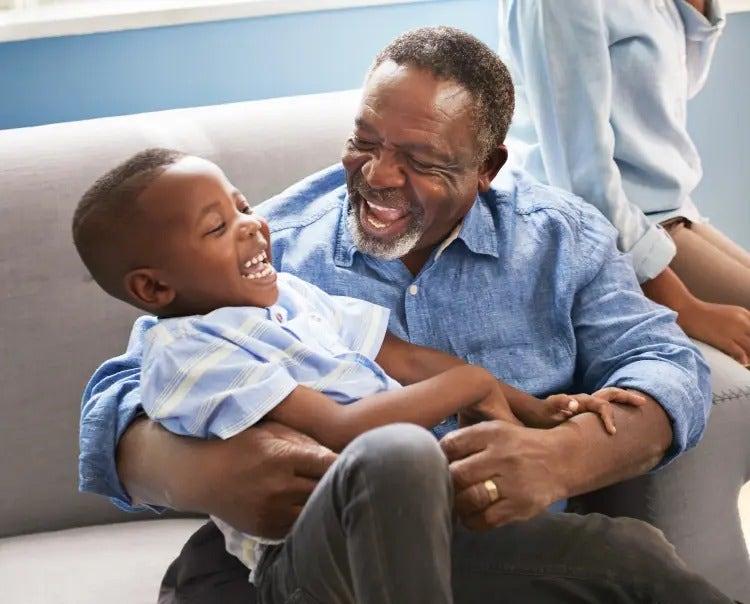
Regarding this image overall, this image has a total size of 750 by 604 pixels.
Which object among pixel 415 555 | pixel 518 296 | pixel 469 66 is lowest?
pixel 518 296

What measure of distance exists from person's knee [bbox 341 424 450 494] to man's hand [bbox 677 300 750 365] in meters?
0.86

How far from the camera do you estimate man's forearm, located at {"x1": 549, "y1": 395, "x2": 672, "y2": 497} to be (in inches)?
63.5

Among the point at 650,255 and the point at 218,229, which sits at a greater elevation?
the point at 218,229

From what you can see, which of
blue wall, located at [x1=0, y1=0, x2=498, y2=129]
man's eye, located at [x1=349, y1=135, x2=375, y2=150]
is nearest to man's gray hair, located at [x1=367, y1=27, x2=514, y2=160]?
man's eye, located at [x1=349, y1=135, x2=375, y2=150]

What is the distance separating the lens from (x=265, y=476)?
149 centimetres

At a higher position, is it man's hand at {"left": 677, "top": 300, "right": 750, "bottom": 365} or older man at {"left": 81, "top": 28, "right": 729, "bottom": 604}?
older man at {"left": 81, "top": 28, "right": 729, "bottom": 604}

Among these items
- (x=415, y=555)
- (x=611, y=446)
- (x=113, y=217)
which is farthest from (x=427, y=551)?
(x=113, y=217)

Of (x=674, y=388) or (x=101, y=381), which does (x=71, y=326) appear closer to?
(x=101, y=381)

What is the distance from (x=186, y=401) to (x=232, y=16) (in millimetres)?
1253

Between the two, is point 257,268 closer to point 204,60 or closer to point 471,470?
point 471,470

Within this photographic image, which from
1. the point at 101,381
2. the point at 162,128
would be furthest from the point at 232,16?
the point at 101,381

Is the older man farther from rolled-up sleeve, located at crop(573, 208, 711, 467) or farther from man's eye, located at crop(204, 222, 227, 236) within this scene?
man's eye, located at crop(204, 222, 227, 236)

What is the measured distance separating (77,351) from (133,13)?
0.79 meters

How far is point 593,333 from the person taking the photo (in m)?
1.86
